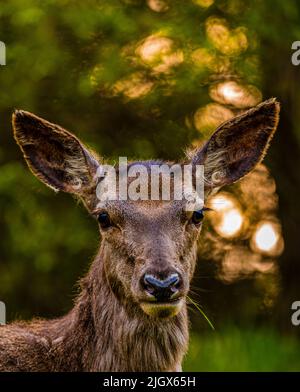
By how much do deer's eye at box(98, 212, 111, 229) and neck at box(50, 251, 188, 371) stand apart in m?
0.32

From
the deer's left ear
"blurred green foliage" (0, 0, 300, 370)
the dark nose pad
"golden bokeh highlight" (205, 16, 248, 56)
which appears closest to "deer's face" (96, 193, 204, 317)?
the dark nose pad

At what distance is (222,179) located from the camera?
8.59 meters

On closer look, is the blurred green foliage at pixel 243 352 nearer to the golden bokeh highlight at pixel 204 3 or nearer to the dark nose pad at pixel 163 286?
the dark nose pad at pixel 163 286

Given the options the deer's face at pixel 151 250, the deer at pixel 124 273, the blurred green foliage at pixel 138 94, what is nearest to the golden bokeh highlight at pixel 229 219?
the blurred green foliage at pixel 138 94

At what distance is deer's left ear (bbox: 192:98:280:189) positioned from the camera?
330 inches

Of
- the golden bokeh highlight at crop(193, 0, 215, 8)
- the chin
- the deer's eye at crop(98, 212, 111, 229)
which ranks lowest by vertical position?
the chin

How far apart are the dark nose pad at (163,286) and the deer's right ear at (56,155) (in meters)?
1.46

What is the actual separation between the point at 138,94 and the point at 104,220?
240 inches

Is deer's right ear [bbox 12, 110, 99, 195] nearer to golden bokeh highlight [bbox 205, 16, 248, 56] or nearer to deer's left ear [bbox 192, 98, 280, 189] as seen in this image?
deer's left ear [bbox 192, 98, 280, 189]

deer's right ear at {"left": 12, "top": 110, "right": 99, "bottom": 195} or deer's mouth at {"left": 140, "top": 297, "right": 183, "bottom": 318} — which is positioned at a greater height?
deer's right ear at {"left": 12, "top": 110, "right": 99, "bottom": 195}

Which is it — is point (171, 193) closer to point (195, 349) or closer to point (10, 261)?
point (195, 349)

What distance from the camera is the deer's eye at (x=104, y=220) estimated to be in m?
7.78

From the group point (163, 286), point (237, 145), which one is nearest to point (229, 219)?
point (237, 145)

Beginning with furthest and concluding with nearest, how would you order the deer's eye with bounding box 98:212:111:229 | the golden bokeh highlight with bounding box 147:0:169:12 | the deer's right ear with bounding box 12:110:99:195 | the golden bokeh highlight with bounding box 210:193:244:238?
the golden bokeh highlight with bounding box 210:193:244:238 → the golden bokeh highlight with bounding box 147:0:169:12 → the deer's right ear with bounding box 12:110:99:195 → the deer's eye with bounding box 98:212:111:229
